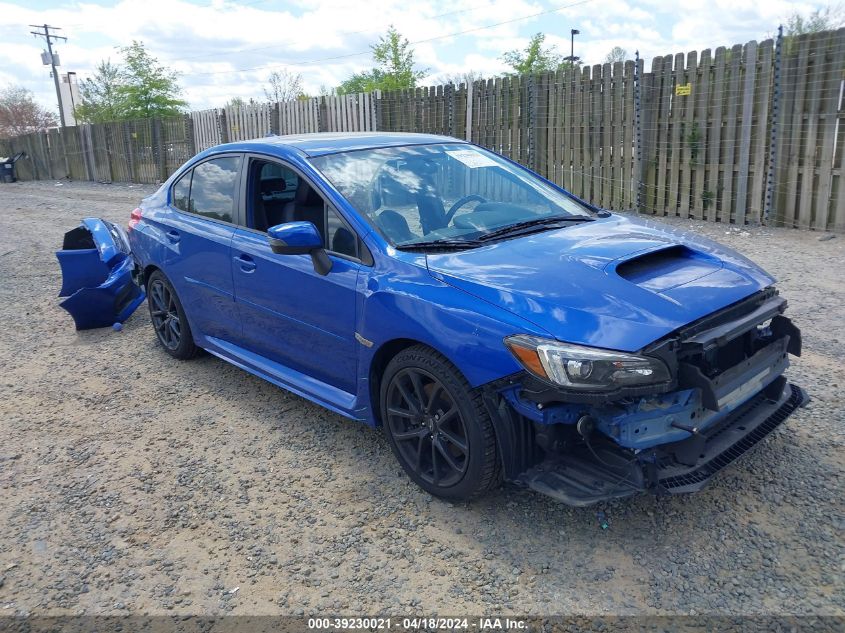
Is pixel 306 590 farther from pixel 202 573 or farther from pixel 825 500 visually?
pixel 825 500

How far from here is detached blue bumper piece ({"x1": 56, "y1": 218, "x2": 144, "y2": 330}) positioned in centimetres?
663

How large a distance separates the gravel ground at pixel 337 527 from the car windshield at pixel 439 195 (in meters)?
1.34

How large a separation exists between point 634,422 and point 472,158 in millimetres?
2379

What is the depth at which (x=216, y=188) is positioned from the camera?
493 centimetres

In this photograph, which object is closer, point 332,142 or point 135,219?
point 332,142

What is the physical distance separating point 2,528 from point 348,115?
1451 centimetres

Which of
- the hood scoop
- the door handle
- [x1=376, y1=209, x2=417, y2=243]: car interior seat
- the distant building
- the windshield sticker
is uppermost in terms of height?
the distant building

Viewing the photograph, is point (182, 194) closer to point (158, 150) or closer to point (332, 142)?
point (332, 142)

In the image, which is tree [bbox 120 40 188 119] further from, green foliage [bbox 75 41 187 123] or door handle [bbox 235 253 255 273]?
door handle [bbox 235 253 255 273]

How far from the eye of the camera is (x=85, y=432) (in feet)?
14.9

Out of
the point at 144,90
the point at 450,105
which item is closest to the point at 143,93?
the point at 144,90

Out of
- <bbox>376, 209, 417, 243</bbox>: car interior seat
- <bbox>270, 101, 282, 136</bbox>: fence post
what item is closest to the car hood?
<bbox>376, 209, 417, 243</bbox>: car interior seat

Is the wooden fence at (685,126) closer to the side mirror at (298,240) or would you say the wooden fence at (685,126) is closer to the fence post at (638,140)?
the fence post at (638,140)

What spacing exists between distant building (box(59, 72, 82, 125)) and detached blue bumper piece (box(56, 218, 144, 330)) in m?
51.2
